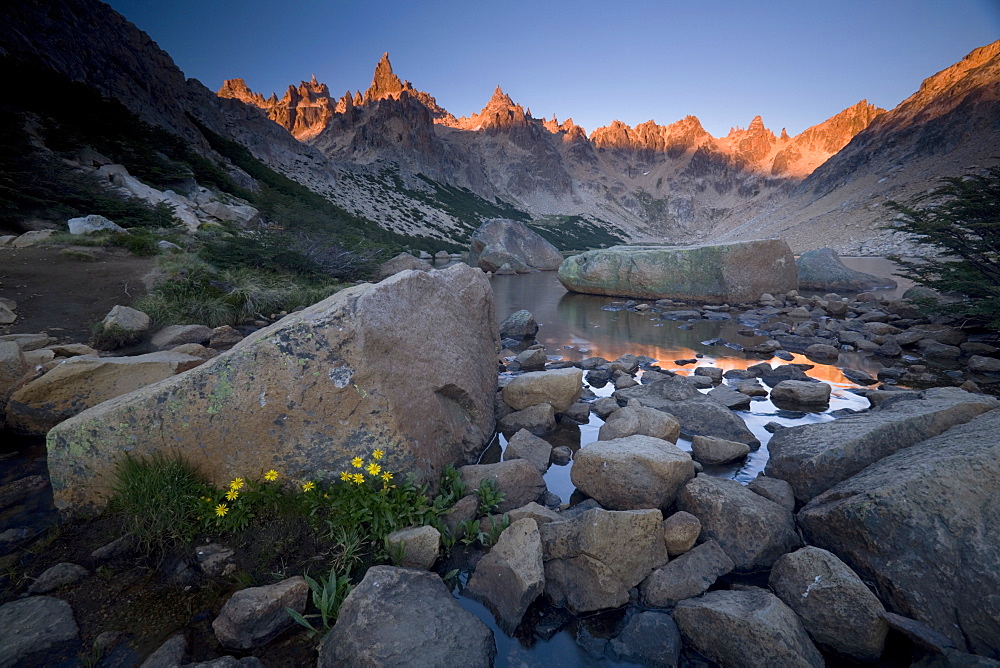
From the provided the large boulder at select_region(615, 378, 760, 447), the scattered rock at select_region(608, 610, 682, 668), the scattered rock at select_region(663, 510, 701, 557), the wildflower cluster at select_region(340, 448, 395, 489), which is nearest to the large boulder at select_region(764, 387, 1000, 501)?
the large boulder at select_region(615, 378, 760, 447)

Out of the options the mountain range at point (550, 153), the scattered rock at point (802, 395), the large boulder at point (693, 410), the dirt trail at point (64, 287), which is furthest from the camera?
the mountain range at point (550, 153)

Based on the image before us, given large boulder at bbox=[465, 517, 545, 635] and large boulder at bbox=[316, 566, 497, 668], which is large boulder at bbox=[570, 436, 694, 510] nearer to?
large boulder at bbox=[465, 517, 545, 635]

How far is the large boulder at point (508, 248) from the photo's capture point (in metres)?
36.7

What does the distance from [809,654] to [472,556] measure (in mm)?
2276

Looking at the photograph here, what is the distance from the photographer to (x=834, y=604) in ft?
8.89

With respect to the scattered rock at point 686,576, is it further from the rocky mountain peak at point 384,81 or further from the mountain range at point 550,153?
the rocky mountain peak at point 384,81

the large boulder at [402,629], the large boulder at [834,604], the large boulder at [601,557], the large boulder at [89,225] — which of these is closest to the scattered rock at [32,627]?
the large boulder at [402,629]

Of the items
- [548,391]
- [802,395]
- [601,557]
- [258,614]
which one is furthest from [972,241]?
[258,614]

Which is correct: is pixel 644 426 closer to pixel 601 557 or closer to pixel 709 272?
pixel 601 557

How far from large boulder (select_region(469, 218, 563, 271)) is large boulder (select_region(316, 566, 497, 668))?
33718 millimetres

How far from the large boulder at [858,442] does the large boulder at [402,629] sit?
3.22 meters

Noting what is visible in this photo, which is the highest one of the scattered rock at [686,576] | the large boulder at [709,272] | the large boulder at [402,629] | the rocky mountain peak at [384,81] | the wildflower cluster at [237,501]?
the rocky mountain peak at [384,81]

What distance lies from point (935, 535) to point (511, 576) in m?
2.72

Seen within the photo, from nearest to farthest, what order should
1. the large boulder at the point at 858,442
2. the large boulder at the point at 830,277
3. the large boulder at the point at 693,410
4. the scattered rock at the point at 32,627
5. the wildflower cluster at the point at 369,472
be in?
the scattered rock at the point at 32,627
the wildflower cluster at the point at 369,472
the large boulder at the point at 858,442
the large boulder at the point at 693,410
the large boulder at the point at 830,277
